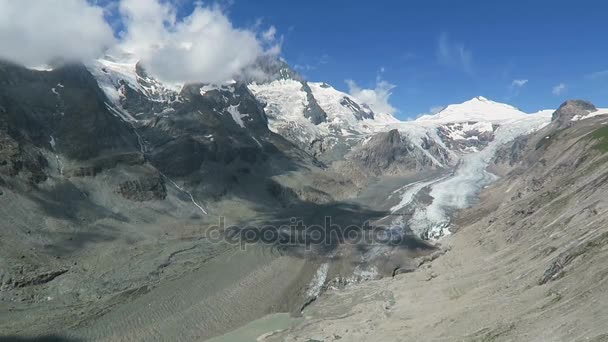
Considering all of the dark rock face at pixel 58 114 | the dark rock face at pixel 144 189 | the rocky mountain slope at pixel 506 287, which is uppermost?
the dark rock face at pixel 58 114

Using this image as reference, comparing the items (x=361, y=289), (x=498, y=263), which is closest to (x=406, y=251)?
(x=361, y=289)

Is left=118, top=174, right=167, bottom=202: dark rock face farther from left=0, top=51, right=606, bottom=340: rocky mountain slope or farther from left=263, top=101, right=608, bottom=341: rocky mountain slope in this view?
left=263, top=101, right=608, bottom=341: rocky mountain slope

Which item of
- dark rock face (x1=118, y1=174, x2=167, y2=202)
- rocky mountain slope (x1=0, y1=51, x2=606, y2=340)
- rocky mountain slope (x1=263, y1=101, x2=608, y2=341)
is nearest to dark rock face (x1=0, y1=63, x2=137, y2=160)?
rocky mountain slope (x1=0, y1=51, x2=606, y2=340)

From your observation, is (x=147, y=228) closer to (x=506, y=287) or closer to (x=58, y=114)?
(x=58, y=114)

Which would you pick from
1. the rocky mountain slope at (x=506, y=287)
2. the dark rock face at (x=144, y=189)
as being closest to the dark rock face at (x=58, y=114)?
the dark rock face at (x=144, y=189)

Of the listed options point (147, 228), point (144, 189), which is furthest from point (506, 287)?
point (144, 189)

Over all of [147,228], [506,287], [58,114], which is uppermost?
[58,114]

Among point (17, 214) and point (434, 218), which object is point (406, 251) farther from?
point (17, 214)

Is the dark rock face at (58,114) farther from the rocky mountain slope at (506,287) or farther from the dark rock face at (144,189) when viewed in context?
the rocky mountain slope at (506,287)

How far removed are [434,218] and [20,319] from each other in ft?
376

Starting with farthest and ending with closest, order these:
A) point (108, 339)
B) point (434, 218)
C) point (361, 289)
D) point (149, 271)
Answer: point (434, 218)
point (149, 271)
point (361, 289)
point (108, 339)

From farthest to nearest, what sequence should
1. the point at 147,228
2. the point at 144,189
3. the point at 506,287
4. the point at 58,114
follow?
the point at 58,114, the point at 144,189, the point at 147,228, the point at 506,287

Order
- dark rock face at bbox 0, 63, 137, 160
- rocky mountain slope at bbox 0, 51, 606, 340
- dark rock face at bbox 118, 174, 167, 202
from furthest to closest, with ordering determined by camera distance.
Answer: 1. dark rock face at bbox 0, 63, 137, 160
2. dark rock face at bbox 118, 174, 167, 202
3. rocky mountain slope at bbox 0, 51, 606, 340

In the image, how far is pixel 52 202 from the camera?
12275cm
